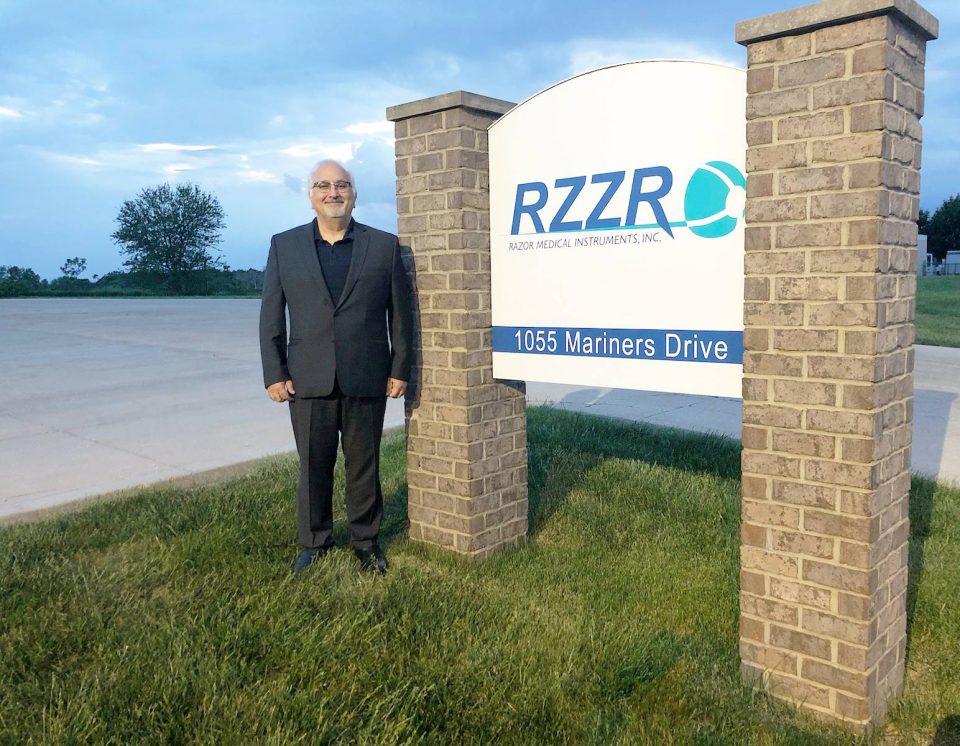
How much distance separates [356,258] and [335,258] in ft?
0.40

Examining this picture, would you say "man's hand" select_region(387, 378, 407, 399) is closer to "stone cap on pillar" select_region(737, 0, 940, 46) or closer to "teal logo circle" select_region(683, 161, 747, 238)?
"teal logo circle" select_region(683, 161, 747, 238)

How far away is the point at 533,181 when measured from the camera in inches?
170

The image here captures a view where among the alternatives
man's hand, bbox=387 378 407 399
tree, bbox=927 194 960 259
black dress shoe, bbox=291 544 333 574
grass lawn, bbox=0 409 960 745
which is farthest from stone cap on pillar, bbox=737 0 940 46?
tree, bbox=927 194 960 259

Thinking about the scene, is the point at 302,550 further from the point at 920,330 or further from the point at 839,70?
the point at 920,330

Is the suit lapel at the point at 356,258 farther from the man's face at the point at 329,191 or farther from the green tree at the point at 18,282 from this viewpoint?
the green tree at the point at 18,282

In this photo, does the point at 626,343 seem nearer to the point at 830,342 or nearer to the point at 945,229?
the point at 830,342

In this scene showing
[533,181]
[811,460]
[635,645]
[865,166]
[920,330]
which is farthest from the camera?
[920,330]

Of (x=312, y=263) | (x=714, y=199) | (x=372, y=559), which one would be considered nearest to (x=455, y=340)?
(x=312, y=263)

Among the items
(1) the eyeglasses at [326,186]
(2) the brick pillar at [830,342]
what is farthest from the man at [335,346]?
(2) the brick pillar at [830,342]

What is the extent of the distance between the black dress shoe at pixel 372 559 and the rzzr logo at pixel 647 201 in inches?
73.2

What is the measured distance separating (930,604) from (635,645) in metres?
1.60

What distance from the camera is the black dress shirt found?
4316 millimetres

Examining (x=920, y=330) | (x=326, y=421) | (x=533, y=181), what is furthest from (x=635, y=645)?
(x=920, y=330)

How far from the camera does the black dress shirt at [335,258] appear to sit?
14.2ft
